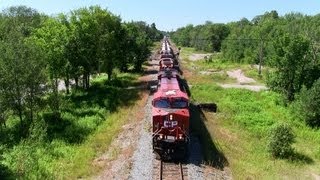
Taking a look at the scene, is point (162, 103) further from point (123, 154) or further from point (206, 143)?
point (206, 143)

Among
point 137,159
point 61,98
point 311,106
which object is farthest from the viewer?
point 61,98

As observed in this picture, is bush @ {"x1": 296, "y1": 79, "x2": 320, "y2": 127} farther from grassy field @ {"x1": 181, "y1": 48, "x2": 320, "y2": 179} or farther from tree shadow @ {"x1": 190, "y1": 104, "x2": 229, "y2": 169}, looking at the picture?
tree shadow @ {"x1": 190, "y1": 104, "x2": 229, "y2": 169}

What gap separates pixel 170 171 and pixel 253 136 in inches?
455

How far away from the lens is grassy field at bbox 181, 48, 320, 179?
24.9 meters

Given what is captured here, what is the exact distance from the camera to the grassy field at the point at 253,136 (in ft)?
81.6

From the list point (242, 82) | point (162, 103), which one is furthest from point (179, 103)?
point (242, 82)

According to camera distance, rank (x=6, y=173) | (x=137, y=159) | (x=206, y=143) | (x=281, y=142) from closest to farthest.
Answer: (x=6, y=173) < (x=137, y=159) < (x=281, y=142) < (x=206, y=143)

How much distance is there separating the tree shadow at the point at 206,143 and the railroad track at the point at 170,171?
1.83m

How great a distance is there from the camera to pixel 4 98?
33.5m

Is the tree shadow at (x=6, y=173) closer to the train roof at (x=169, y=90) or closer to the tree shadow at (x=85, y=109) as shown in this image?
the tree shadow at (x=85, y=109)

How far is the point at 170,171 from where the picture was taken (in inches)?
893

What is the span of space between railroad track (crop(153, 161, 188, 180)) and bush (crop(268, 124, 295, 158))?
7.11 meters

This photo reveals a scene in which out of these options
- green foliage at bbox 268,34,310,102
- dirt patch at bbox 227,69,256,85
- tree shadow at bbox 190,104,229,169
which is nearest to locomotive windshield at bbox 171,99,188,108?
tree shadow at bbox 190,104,229,169

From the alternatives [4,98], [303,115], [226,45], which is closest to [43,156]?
[4,98]
